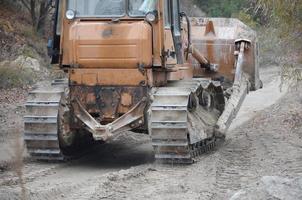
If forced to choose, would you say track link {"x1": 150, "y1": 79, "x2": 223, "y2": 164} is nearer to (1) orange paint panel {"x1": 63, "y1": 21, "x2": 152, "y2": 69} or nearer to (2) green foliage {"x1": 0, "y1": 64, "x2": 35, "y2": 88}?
(1) orange paint panel {"x1": 63, "y1": 21, "x2": 152, "y2": 69}

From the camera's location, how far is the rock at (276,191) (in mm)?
6715

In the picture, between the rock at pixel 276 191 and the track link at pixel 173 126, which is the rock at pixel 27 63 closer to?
the track link at pixel 173 126

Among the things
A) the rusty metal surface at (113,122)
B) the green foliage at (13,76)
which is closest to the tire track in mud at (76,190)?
the rusty metal surface at (113,122)

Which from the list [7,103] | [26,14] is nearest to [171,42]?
[7,103]

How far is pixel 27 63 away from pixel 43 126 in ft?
39.2

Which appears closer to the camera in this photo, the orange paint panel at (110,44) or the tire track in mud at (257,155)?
the tire track in mud at (257,155)

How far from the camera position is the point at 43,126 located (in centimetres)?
1037

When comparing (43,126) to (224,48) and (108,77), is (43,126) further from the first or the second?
(224,48)

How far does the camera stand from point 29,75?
2084 cm

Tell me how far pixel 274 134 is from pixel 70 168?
4.53 metres

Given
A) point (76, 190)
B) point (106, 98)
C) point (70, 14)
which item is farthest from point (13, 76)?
point (76, 190)

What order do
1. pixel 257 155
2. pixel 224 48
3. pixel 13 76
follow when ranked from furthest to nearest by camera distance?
pixel 13 76
pixel 224 48
pixel 257 155

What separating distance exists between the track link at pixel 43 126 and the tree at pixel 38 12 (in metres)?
15.9

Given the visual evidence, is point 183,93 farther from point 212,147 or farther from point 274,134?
point 274,134
